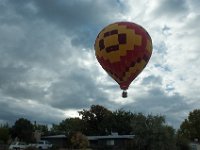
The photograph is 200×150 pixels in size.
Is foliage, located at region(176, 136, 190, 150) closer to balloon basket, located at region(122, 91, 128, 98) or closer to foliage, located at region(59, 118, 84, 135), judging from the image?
foliage, located at region(59, 118, 84, 135)

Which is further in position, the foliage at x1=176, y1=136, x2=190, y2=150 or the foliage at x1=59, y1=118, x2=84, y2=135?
the foliage at x1=59, y1=118, x2=84, y2=135

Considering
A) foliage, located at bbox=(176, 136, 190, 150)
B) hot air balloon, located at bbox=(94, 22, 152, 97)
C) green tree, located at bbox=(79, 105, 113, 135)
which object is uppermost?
green tree, located at bbox=(79, 105, 113, 135)

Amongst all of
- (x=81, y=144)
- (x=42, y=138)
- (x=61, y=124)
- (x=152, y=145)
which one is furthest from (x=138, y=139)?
(x=61, y=124)

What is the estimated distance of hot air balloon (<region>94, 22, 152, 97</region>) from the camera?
3089cm

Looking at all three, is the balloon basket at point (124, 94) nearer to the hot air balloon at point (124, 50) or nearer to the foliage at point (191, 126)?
the hot air balloon at point (124, 50)

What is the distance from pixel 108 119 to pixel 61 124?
3188cm

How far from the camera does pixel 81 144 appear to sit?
70938mm

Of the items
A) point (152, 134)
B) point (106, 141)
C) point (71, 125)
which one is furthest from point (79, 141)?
point (71, 125)

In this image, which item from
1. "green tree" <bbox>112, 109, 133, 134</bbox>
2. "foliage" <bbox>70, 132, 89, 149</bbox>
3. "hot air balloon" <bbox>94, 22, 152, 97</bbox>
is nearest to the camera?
"hot air balloon" <bbox>94, 22, 152, 97</bbox>

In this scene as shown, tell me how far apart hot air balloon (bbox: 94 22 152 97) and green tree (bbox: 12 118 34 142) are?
65.6m

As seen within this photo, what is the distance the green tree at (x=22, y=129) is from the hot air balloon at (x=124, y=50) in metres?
65.6

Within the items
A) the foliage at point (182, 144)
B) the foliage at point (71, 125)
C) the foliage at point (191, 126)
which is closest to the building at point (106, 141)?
the foliage at point (71, 125)

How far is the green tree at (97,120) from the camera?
344ft

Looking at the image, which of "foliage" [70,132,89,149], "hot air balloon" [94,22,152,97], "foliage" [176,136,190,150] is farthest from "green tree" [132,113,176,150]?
"hot air balloon" [94,22,152,97]
